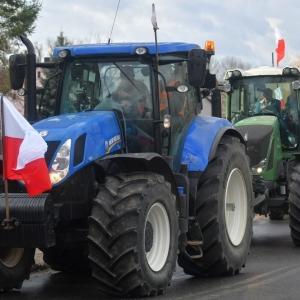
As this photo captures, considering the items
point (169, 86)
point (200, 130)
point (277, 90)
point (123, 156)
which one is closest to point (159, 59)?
point (169, 86)

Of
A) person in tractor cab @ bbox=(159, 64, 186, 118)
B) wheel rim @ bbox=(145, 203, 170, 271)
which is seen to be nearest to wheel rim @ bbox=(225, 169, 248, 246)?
person in tractor cab @ bbox=(159, 64, 186, 118)

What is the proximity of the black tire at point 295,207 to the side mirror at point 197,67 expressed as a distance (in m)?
4.44

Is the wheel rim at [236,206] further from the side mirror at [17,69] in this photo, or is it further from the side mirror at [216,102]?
the side mirror at [17,69]

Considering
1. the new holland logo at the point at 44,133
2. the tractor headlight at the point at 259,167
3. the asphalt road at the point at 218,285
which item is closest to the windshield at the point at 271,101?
the tractor headlight at the point at 259,167

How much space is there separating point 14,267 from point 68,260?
1.35 metres

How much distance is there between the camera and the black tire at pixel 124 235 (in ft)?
23.9

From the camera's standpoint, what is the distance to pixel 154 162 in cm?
809

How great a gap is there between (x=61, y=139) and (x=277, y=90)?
725 cm

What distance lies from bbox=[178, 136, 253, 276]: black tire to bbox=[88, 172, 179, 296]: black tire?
1.23m

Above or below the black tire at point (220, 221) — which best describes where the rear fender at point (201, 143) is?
above

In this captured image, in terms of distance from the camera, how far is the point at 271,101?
1411 cm

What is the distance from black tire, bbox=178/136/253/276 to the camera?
8.88 m

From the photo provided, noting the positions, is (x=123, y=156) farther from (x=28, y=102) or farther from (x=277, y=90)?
(x=277, y=90)

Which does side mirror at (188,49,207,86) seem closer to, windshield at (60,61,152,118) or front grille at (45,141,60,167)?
windshield at (60,61,152,118)
